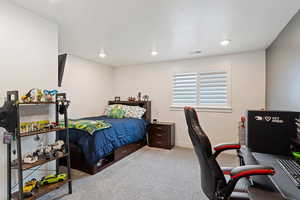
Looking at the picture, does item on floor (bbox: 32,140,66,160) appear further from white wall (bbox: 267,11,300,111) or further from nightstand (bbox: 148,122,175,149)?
white wall (bbox: 267,11,300,111)

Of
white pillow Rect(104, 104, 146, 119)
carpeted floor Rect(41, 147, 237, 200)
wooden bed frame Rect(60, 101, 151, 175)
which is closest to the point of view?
carpeted floor Rect(41, 147, 237, 200)

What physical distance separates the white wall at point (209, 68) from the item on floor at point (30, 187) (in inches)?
123

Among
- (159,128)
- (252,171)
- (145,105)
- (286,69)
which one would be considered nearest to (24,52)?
(252,171)

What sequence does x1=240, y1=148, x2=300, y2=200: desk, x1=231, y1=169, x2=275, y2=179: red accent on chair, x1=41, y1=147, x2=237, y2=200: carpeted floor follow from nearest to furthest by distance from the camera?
1. x1=240, y1=148, x2=300, y2=200: desk
2. x1=231, y1=169, x2=275, y2=179: red accent on chair
3. x1=41, y1=147, x2=237, y2=200: carpeted floor

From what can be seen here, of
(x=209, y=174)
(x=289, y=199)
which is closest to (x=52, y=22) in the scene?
(x=209, y=174)

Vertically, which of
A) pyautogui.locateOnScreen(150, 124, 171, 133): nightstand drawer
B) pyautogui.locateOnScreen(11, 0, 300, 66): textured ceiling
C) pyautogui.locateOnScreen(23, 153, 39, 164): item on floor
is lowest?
pyautogui.locateOnScreen(150, 124, 171, 133): nightstand drawer

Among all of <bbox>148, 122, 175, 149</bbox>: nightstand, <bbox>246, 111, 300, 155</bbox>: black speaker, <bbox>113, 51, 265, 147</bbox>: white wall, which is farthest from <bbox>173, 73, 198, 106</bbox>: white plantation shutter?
<bbox>246, 111, 300, 155</bbox>: black speaker

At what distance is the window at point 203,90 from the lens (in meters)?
3.66

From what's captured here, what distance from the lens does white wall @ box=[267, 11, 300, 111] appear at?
6.08 ft

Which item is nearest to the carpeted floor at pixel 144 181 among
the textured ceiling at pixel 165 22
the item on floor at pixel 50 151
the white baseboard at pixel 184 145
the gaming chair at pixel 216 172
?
the item on floor at pixel 50 151

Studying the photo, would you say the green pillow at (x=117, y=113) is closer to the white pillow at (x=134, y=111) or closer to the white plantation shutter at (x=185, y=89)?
the white pillow at (x=134, y=111)

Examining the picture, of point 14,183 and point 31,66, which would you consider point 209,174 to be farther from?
point 31,66

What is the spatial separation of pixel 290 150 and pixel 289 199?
97 cm

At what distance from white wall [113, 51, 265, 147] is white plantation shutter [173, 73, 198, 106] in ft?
0.47
